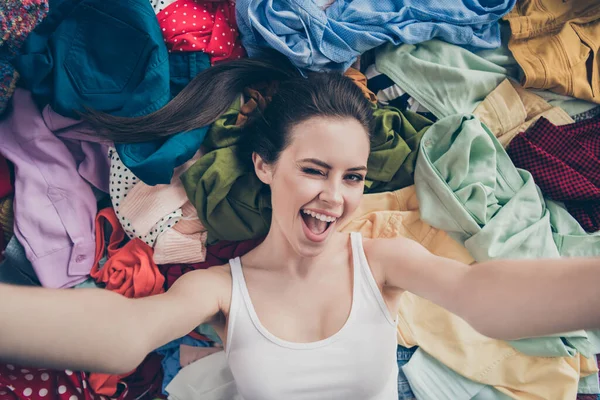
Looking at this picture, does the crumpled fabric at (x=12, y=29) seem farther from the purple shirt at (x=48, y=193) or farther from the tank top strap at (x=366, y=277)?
the tank top strap at (x=366, y=277)

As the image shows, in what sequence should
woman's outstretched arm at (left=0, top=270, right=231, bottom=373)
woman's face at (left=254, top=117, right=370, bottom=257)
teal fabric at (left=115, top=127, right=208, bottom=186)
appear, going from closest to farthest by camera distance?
woman's outstretched arm at (left=0, top=270, right=231, bottom=373) → woman's face at (left=254, top=117, right=370, bottom=257) → teal fabric at (left=115, top=127, right=208, bottom=186)

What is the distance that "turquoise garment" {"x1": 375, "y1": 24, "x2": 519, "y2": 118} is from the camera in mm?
1204

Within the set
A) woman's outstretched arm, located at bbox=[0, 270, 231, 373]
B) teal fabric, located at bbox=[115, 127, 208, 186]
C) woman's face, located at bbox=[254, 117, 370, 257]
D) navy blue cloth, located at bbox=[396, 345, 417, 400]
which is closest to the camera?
woman's outstretched arm, located at bbox=[0, 270, 231, 373]

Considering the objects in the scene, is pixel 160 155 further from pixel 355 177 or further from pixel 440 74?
Answer: pixel 440 74

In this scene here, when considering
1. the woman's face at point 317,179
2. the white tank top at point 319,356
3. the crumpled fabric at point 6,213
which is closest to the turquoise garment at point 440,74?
the woman's face at point 317,179

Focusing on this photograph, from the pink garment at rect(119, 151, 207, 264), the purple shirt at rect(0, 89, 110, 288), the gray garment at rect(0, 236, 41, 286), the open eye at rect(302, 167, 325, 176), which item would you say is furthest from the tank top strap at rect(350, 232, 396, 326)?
the gray garment at rect(0, 236, 41, 286)

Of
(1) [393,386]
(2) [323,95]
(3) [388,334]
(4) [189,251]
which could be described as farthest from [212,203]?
(1) [393,386]

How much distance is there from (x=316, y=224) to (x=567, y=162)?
0.73 meters

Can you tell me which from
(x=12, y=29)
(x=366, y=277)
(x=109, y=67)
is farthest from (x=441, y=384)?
(x=12, y=29)

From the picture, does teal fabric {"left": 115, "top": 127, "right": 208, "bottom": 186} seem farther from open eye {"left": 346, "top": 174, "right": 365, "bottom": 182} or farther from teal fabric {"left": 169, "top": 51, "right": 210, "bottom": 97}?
open eye {"left": 346, "top": 174, "right": 365, "bottom": 182}

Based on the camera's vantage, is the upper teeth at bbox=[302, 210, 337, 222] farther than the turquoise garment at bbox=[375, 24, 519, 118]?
No

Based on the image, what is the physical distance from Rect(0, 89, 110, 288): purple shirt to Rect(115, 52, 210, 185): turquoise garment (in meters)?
0.18

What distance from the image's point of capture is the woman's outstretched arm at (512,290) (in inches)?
27.2

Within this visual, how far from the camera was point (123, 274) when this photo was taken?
1.14 m
